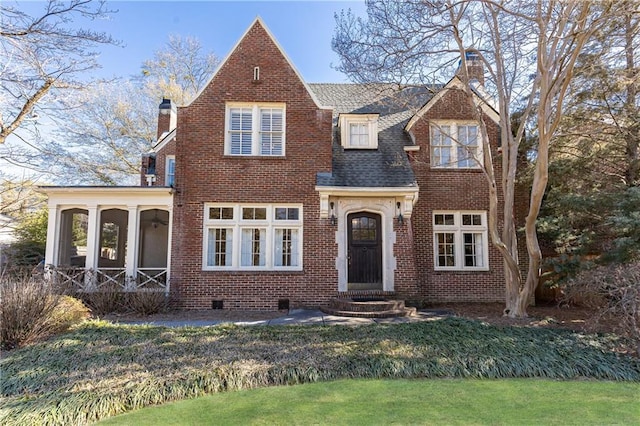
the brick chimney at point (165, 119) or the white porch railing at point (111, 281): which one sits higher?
the brick chimney at point (165, 119)

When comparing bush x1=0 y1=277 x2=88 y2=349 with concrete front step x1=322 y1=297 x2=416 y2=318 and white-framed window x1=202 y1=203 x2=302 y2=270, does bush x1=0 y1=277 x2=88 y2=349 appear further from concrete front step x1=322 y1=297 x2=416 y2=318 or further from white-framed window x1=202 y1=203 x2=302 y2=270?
concrete front step x1=322 y1=297 x2=416 y2=318

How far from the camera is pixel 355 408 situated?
4.04 m

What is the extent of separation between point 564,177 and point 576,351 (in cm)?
667

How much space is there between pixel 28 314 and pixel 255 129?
7026 mm

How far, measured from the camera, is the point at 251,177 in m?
10.6

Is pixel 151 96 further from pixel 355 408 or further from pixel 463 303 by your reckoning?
pixel 355 408

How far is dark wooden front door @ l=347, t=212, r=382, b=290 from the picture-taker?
11.0 meters

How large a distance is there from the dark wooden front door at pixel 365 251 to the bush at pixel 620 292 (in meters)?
5.09

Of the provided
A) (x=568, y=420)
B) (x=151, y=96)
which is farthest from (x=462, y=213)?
(x=151, y=96)

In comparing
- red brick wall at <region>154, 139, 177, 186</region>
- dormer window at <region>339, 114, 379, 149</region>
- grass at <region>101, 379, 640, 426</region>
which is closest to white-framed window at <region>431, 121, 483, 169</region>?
dormer window at <region>339, 114, 379, 149</region>

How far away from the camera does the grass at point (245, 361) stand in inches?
167

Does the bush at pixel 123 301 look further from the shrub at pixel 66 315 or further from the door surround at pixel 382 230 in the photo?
the door surround at pixel 382 230

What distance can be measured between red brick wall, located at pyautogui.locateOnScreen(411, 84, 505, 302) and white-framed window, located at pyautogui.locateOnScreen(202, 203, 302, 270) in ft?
13.3

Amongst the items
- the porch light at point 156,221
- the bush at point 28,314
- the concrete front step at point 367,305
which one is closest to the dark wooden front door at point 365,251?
the concrete front step at point 367,305
